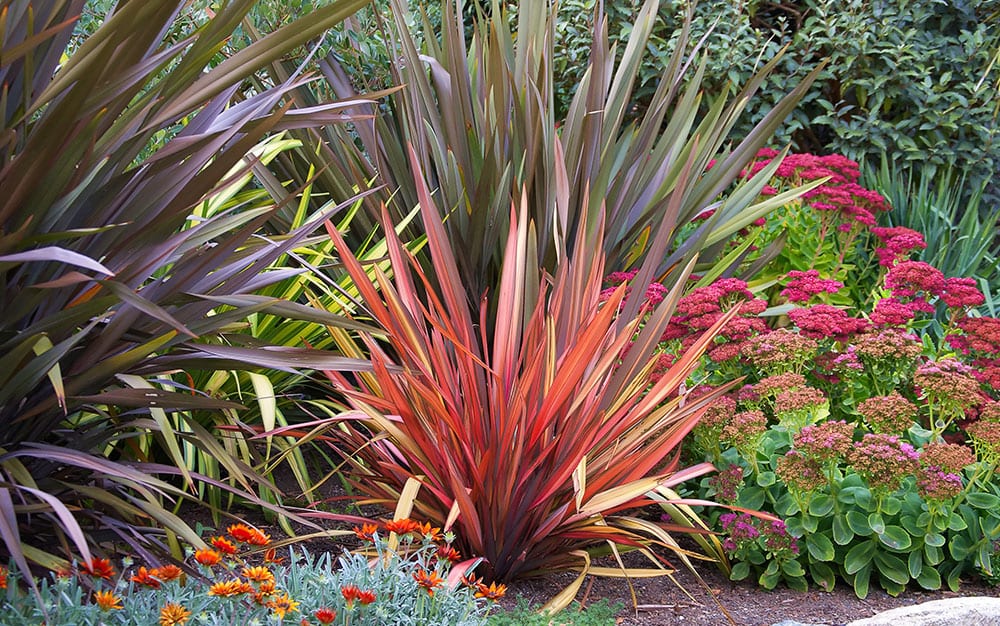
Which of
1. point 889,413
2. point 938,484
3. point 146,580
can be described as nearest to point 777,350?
point 889,413

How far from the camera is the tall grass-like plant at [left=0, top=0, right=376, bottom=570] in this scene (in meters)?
1.87

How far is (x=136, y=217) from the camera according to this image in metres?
2.14

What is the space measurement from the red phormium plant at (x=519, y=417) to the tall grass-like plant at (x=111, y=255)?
1.24 feet

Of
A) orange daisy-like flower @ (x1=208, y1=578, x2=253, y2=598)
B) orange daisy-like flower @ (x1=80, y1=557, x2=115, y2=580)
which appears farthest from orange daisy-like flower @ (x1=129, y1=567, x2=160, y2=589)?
orange daisy-like flower @ (x1=208, y1=578, x2=253, y2=598)

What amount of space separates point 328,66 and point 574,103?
108cm

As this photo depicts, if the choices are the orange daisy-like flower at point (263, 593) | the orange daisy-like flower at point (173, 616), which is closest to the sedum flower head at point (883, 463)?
the orange daisy-like flower at point (263, 593)

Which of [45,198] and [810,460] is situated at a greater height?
[45,198]

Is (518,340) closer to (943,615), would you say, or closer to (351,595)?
(351,595)

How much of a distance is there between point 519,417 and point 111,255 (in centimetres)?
102

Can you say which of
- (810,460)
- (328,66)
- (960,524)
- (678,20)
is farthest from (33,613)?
(678,20)

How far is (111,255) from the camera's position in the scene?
2096mm

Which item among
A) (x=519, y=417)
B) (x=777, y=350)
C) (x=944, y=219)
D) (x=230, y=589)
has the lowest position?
(x=944, y=219)

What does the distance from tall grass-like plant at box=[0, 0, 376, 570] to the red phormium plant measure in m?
0.38

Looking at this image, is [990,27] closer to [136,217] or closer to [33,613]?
[136,217]
